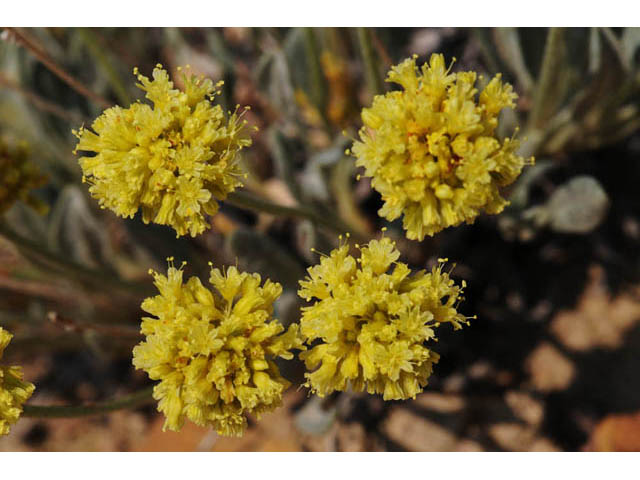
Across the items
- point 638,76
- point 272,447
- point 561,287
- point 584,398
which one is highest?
point 638,76

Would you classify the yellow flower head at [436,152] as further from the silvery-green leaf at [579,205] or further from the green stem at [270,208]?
the silvery-green leaf at [579,205]

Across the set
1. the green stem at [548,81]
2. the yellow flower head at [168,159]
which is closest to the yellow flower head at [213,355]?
the yellow flower head at [168,159]

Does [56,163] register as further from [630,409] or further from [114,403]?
[630,409]

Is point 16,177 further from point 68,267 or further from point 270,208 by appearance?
point 270,208

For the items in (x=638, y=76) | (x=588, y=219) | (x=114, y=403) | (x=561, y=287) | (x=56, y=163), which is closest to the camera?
(x=114, y=403)

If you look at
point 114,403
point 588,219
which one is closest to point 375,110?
point 588,219

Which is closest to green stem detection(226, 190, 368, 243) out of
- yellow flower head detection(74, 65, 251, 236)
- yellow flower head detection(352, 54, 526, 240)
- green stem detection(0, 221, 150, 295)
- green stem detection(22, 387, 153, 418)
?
yellow flower head detection(74, 65, 251, 236)

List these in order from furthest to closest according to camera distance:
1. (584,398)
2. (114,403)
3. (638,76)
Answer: (584,398) < (638,76) < (114,403)
